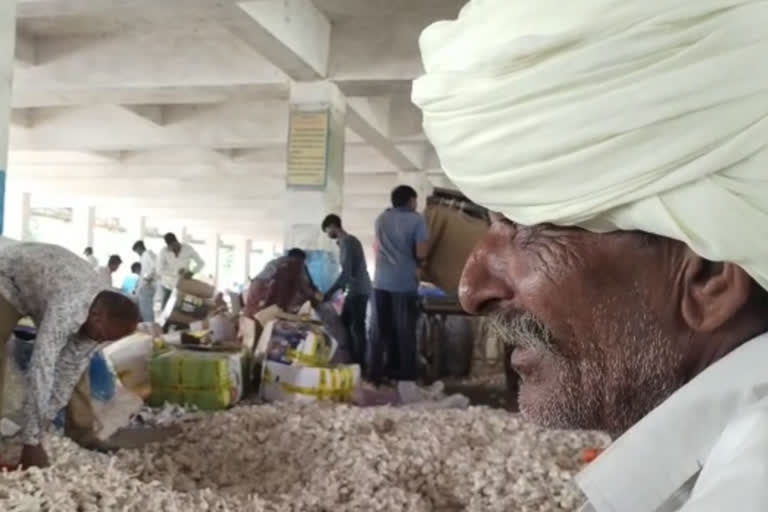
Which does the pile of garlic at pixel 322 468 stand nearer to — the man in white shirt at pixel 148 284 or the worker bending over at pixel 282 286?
the worker bending over at pixel 282 286

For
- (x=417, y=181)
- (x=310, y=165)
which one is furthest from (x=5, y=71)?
(x=417, y=181)

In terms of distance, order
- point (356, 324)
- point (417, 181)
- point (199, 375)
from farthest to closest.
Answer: point (417, 181), point (356, 324), point (199, 375)

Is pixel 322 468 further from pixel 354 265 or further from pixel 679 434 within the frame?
pixel 354 265

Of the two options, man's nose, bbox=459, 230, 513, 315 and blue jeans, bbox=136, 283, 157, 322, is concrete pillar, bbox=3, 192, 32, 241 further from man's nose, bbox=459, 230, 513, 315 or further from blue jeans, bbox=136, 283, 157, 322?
man's nose, bbox=459, 230, 513, 315

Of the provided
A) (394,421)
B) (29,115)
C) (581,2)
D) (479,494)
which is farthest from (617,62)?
(29,115)

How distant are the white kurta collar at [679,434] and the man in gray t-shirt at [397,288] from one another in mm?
4745

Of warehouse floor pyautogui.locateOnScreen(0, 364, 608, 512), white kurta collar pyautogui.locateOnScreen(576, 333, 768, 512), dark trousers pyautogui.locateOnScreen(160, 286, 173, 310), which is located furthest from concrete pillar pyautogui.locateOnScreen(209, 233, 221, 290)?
white kurta collar pyautogui.locateOnScreen(576, 333, 768, 512)

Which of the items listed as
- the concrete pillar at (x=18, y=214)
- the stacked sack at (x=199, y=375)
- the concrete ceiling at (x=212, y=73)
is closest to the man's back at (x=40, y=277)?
the stacked sack at (x=199, y=375)

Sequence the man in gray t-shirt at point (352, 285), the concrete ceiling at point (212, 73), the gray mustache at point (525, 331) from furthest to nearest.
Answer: the man in gray t-shirt at point (352, 285), the concrete ceiling at point (212, 73), the gray mustache at point (525, 331)

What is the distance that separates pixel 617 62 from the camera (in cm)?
74

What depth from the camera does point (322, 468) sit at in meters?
3.23

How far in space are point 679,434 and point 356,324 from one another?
18.4 feet

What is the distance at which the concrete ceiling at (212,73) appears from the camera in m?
5.75

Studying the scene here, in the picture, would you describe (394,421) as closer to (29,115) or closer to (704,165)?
(704,165)
